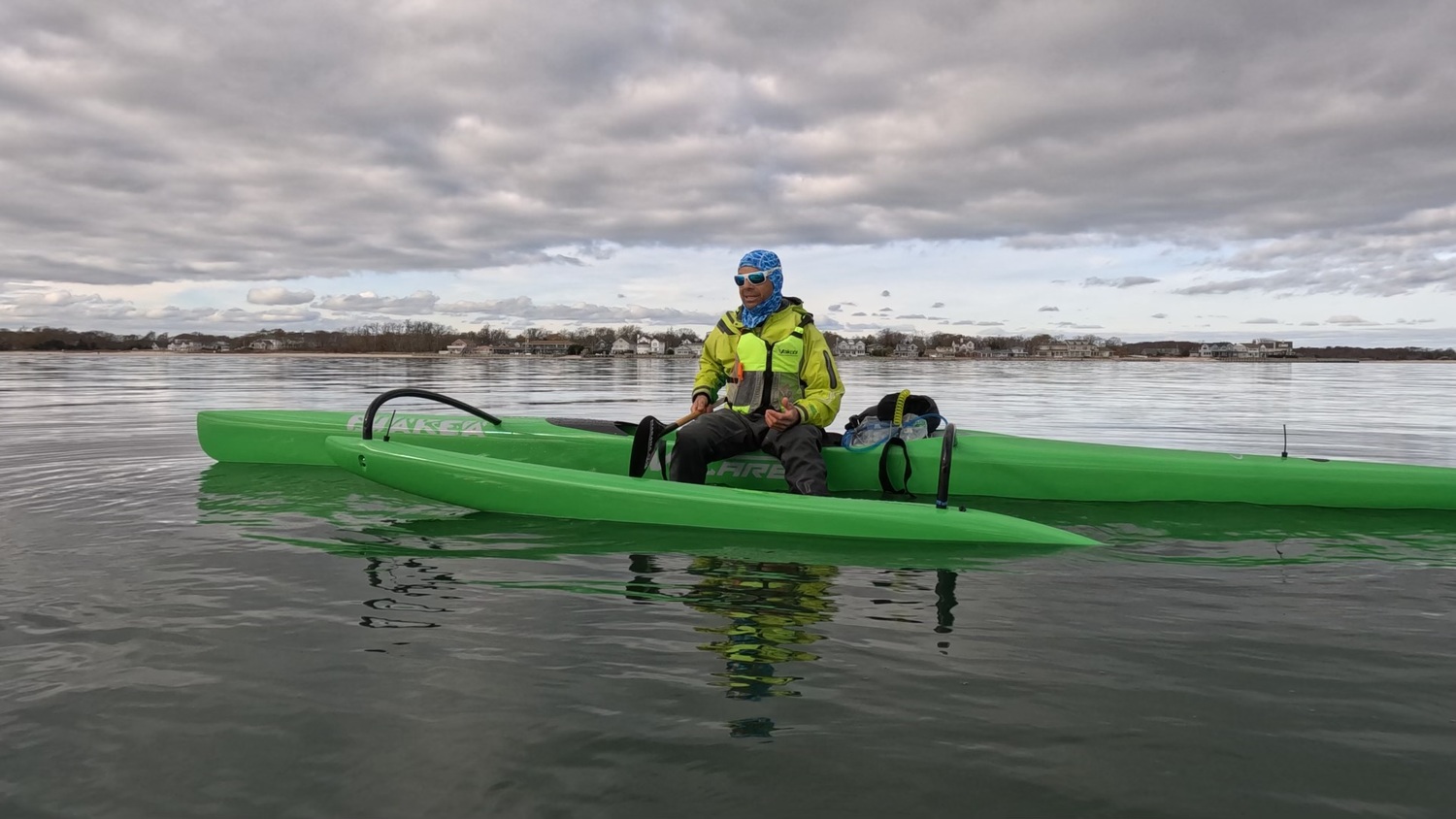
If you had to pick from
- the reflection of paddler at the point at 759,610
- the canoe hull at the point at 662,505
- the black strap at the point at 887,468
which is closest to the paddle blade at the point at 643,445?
the canoe hull at the point at 662,505

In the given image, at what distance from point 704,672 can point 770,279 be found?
3.70 m

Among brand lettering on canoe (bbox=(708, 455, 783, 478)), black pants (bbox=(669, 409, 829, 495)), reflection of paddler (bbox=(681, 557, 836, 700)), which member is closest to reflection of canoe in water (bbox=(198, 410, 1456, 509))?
brand lettering on canoe (bbox=(708, 455, 783, 478))

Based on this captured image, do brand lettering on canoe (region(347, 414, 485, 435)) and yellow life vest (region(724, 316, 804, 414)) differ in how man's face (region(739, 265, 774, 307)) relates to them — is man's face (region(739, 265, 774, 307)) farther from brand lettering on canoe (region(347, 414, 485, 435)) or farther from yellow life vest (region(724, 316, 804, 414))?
brand lettering on canoe (region(347, 414, 485, 435))

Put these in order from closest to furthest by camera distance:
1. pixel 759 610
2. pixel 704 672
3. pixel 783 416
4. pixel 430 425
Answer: pixel 704 672 < pixel 759 610 < pixel 783 416 < pixel 430 425

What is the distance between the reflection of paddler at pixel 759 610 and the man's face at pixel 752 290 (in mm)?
2190

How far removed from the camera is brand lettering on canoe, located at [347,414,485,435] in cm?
741

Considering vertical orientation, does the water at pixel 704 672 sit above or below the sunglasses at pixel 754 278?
below

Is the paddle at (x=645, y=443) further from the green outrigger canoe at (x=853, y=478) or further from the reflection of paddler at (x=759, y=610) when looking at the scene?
the reflection of paddler at (x=759, y=610)

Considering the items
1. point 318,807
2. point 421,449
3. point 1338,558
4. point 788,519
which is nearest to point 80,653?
point 318,807

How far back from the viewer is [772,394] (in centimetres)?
626

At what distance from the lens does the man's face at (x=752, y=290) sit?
20.1 ft

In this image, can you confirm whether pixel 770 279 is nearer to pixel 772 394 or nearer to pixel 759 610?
pixel 772 394

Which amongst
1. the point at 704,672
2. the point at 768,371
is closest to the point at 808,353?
the point at 768,371

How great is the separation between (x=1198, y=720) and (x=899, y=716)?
968 millimetres
